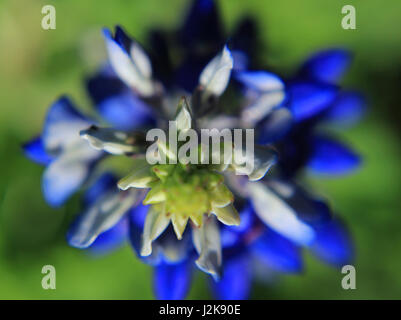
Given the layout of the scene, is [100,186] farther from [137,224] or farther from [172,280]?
[172,280]

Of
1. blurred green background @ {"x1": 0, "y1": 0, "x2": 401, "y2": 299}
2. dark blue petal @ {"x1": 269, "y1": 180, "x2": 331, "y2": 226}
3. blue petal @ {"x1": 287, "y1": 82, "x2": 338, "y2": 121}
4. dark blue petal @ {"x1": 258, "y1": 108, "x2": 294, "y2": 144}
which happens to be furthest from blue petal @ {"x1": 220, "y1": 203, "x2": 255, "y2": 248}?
blurred green background @ {"x1": 0, "y1": 0, "x2": 401, "y2": 299}

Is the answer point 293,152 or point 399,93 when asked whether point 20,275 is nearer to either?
point 293,152

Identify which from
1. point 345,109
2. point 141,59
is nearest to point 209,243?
point 141,59

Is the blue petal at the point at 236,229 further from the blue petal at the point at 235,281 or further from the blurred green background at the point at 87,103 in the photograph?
the blurred green background at the point at 87,103

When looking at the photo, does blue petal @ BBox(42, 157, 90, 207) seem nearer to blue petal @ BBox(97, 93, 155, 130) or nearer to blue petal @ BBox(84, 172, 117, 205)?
blue petal @ BBox(84, 172, 117, 205)

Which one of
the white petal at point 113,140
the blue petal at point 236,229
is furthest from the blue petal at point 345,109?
the white petal at point 113,140

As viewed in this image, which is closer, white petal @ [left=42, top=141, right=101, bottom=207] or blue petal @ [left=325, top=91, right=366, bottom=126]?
white petal @ [left=42, top=141, right=101, bottom=207]
